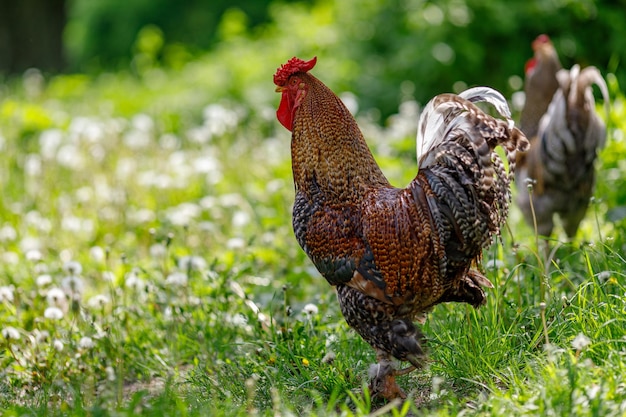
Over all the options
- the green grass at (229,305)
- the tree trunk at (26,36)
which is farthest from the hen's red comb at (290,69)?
the tree trunk at (26,36)

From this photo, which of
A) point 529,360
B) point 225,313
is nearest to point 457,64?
point 225,313

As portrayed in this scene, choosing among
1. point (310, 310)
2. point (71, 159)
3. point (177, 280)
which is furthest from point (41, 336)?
point (71, 159)

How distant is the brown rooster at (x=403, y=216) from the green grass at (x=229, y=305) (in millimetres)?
306

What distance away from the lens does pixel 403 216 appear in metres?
3.87

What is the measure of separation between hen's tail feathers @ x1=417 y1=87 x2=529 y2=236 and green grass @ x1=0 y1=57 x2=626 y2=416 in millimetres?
625

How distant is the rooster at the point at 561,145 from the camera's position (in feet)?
17.8

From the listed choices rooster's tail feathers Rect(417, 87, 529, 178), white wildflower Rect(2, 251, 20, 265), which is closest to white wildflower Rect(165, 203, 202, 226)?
white wildflower Rect(2, 251, 20, 265)

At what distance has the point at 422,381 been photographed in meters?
4.23

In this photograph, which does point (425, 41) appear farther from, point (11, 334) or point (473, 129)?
point (11, 334)

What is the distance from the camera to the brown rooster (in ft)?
12.3

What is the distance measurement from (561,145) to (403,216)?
207 cm

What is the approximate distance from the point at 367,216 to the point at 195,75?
916 centimetres

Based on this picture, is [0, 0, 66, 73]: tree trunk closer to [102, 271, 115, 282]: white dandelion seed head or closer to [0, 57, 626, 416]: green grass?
[0, 57, 626, 416]: green grass

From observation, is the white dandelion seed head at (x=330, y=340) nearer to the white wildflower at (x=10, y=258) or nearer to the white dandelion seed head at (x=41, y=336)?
the white dandelion seed head at (x=41, y=336)
